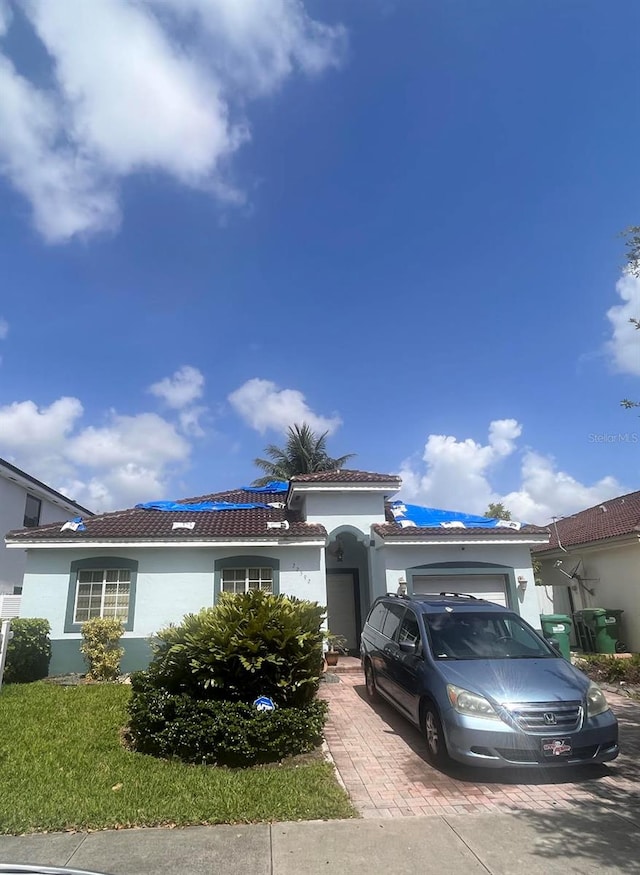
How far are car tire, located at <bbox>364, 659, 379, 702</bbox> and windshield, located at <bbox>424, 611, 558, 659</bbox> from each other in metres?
2.48

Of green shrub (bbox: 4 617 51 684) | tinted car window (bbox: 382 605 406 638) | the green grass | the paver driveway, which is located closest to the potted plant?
tinted car window (bbox: 382 605 406 638)

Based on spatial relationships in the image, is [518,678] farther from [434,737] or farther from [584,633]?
[584,633]

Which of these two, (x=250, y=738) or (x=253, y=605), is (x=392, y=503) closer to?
(x=253, y=605)

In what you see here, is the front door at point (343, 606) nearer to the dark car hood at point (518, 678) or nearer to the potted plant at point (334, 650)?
the potted plant at point (334, 650)

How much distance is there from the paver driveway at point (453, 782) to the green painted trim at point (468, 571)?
6405 millimetres

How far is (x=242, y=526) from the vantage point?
1416 centimetres

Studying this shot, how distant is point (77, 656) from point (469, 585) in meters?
9.88

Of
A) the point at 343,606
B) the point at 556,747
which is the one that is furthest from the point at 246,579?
the point at 556,747

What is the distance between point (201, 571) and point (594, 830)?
410 inches

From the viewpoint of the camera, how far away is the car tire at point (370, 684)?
9.40m

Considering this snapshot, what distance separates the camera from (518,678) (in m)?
6.10

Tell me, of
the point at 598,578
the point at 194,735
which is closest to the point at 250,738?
the point at 194,735

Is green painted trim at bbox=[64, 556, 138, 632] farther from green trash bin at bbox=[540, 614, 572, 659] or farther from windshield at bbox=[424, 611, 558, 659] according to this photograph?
green trash bin at bbox=[540, 614, 572, 659]

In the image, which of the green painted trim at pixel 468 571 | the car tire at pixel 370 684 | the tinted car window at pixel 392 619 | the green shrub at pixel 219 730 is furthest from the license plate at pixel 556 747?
the green painted trim at pixel 468 571
